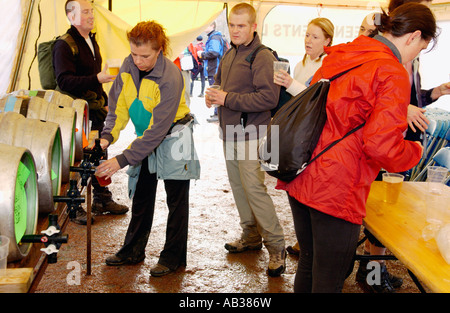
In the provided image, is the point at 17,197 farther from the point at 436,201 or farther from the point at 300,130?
the point at 436,201

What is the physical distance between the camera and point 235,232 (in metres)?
4.37

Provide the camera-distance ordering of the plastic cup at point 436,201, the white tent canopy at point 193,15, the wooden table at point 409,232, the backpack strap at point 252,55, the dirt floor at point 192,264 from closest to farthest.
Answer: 1. the wooden table at point 409,232
2. the plastic cup at point 436,201
3. the dirt floor at point 192,264
4. the backpack strap at point 252,55
5. the white tent canopy at point 193,15

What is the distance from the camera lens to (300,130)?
1.97 meters

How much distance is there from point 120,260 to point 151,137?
117 centimetres

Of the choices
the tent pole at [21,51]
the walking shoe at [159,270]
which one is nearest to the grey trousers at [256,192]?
the walking shoe at [159,270]

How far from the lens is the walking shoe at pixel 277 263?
346 cm

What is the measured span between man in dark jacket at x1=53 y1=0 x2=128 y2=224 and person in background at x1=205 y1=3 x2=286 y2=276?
1.20 m

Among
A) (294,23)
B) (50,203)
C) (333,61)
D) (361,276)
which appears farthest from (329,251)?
(294,23)

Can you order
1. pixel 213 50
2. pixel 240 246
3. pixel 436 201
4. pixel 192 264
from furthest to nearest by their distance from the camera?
pixel 213 50 → pixel 240 246 → pixel 192 264 → pixel 436 201

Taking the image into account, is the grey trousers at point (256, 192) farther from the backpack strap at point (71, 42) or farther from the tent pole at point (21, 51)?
the tent pole at point (21, 51)

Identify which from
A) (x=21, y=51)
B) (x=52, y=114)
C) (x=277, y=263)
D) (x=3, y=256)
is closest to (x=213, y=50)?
(x=21, y=51)

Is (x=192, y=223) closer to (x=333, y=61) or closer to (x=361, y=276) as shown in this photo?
(x=361, y=276)
